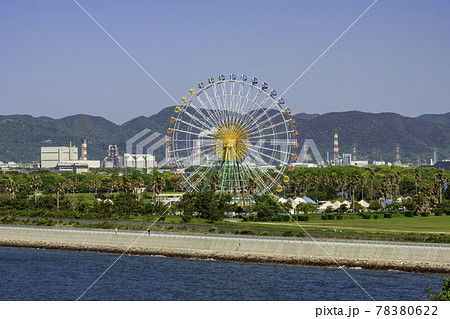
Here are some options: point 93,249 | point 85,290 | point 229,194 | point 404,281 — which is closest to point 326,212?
point 229,194

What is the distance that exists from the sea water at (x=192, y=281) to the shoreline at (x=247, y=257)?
1.42 m

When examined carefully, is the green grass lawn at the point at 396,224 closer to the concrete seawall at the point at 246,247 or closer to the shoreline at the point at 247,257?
the concrete seawall at the point at 246,247

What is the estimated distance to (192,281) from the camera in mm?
70375

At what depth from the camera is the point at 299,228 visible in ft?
333

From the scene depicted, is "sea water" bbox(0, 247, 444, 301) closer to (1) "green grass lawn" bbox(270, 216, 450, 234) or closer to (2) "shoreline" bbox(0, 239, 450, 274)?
(2) "shoreline" bbox(0, 239, 450, 274)

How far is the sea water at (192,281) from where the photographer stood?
2485 inches

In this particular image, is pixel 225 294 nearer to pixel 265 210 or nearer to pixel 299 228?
pixel 299 228

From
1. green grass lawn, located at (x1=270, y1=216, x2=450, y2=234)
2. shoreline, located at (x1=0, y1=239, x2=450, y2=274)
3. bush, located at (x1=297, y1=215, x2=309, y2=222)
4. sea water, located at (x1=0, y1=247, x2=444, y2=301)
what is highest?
bush, located at (x1=297, y1=215, x2=309, y2=222)

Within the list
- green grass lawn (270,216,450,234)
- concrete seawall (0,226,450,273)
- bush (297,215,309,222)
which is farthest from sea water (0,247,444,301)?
bush (297,215,309,222)

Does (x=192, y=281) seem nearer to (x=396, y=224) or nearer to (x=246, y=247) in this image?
(x=246, y=247)

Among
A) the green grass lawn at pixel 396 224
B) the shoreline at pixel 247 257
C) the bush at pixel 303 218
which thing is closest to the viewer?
the shoreline at pixel 247 257

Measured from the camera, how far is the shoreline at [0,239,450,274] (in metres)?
74.5

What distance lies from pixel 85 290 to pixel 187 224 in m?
36.9

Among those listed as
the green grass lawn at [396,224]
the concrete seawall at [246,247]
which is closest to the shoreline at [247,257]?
the concrete seawall at [246,247]
